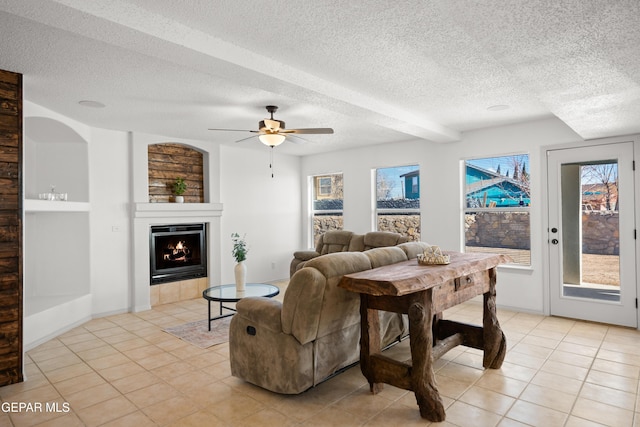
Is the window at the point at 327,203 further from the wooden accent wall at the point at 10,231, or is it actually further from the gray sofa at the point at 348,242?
the wooden accent wall at the point at 10,231

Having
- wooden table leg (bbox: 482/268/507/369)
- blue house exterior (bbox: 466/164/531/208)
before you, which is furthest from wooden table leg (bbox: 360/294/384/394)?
blue house exterior (bbox: 466/164/531/208)

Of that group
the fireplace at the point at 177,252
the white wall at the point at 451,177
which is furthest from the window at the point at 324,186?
the fireplace at the point at 177,252

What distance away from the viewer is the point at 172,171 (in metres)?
6.18

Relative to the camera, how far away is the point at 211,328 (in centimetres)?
455

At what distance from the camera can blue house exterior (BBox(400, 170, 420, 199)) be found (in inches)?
250

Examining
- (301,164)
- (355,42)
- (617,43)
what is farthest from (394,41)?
(301,164)

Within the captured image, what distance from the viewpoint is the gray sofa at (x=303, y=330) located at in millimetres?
2654

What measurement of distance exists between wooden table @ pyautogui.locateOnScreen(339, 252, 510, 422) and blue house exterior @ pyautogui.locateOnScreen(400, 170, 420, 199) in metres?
3.04

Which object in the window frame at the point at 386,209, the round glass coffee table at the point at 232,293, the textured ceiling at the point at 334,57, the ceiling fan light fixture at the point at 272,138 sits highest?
the textured ceiling at the point at 334,57

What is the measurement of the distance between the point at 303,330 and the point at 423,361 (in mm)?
828

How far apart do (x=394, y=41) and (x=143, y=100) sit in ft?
8.99

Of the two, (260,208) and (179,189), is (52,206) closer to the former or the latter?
(179,189)

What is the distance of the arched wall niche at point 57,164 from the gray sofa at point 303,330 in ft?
11.4

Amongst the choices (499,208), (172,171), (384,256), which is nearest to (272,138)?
(384,256)
